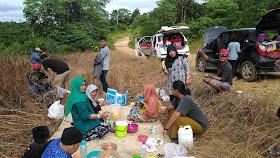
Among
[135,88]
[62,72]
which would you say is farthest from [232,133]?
[62,72]

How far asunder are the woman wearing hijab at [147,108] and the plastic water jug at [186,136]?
1.06 metres

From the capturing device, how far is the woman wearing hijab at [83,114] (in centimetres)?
340

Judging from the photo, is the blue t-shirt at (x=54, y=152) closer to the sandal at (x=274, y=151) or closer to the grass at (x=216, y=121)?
the grass at (x=216, y=121)

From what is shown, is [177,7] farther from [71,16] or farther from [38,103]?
[38,103]

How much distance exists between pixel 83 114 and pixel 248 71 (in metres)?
5.21

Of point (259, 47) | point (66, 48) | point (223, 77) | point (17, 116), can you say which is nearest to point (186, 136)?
point (223, 77)

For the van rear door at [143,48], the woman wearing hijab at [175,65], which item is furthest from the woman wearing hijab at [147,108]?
the van rear door at [143,48]

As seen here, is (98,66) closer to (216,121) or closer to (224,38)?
(216,121)

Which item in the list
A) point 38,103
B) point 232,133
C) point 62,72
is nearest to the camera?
point 232,133

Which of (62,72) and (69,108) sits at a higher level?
(62,72)

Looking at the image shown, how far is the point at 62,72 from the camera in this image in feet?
18.6

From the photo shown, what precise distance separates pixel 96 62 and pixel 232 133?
3674mm

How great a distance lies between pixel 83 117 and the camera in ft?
11.2

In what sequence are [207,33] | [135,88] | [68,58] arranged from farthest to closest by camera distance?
[68,58] < [207,33] < [135,88]
